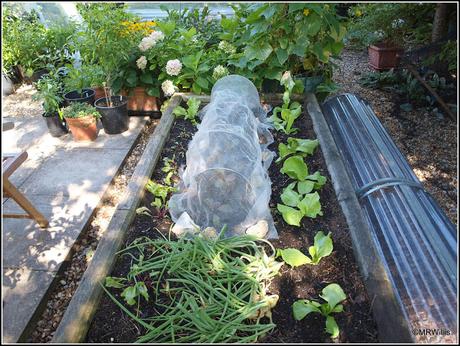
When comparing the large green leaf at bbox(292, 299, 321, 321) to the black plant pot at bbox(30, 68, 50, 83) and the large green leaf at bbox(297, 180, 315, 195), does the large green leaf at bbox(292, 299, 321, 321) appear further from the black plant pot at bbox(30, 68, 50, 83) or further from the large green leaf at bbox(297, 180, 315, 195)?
the black plant pot at bbox(30, 68, 50, 83)

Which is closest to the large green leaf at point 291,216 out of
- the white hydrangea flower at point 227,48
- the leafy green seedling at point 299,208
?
the leafy green seedling at point 299,208

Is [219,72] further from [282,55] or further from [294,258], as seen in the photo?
[294,258]

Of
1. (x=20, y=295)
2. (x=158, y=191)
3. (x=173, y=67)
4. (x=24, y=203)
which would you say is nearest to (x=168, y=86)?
(x=173, y=67)

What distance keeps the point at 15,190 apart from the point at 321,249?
190 cm

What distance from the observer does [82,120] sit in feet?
10.9

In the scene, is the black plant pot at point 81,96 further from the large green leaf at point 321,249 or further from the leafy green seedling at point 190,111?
the large green leaf at point 321,249

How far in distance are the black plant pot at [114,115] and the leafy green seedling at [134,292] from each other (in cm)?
234

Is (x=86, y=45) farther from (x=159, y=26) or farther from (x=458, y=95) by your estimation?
(x=458, y=95)

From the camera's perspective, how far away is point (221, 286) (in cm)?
159

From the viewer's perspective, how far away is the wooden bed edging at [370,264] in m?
1.34

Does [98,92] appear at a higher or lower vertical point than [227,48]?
lower

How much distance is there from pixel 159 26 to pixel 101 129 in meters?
1.33

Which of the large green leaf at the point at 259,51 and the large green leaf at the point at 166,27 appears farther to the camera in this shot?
the large green leaf at the point at 166,27

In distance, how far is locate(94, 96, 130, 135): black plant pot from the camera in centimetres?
348
